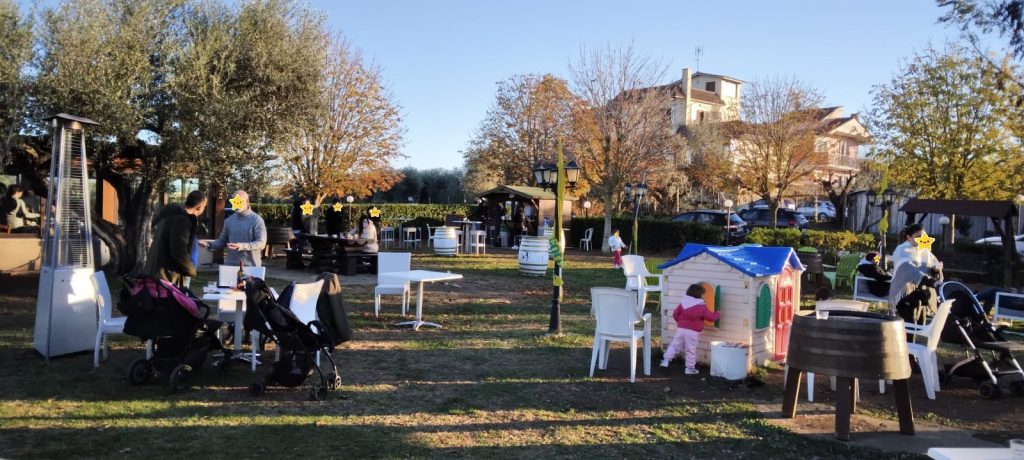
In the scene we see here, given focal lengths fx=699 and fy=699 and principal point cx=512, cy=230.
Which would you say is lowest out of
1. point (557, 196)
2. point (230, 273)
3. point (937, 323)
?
point (937, 323)

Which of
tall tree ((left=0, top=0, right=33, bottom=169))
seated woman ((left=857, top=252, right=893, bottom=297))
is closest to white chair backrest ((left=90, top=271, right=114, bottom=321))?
tall tree ((left=0, top=0, right=33, bottom=169))

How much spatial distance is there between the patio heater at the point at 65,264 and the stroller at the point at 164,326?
1336mm

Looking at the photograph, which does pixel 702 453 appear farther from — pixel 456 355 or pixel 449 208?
pixel 449 208

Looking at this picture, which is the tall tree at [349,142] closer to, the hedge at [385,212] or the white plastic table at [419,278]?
the hedge at [385,212]

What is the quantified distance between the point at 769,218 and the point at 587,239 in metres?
9.27

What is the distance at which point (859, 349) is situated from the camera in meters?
4.77

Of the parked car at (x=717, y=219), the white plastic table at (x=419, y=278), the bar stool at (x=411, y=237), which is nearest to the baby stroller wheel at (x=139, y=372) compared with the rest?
the white plastic table at (x=419, y=278)

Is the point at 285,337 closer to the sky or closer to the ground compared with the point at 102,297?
closer to the ground

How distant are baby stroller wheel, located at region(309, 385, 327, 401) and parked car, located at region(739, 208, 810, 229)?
2663 centimetres

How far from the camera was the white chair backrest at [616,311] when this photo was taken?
667 cm

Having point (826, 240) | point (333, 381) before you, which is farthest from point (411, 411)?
point (826, 240)

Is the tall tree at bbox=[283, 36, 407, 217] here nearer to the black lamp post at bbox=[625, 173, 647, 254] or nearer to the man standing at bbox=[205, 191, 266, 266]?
the black lamp post at bbox=[625, 173, 647, 254]

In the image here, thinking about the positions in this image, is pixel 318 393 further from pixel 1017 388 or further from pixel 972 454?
pixel 1017 388

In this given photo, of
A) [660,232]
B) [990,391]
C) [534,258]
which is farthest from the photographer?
[660,232]
